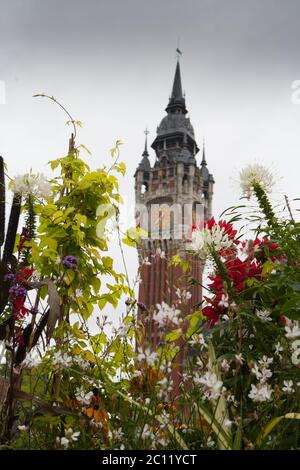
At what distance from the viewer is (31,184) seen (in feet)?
8.17

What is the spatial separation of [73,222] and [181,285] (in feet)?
2.58

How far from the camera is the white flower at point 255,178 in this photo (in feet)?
7.61

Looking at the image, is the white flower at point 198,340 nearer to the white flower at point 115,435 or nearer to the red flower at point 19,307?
the white flower at point 115,435

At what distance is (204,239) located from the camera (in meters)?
2.04

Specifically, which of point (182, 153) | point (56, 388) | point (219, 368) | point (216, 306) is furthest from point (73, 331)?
point (182, 153)

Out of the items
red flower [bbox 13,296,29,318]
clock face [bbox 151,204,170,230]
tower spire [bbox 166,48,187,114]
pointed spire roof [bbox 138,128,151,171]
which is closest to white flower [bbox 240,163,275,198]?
red flower [bbox 13,296,29,318]

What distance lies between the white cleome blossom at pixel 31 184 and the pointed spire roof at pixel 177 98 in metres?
50.4

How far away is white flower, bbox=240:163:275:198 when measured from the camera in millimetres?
2320

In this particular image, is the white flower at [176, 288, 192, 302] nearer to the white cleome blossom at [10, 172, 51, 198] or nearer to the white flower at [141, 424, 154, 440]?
the white flower at [141, 424, 154, 440]

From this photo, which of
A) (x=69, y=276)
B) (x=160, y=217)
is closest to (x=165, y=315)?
(x=69, y=276)

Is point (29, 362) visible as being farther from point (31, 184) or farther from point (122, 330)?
point (31, 184)

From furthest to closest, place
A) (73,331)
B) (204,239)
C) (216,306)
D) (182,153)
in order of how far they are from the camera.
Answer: (182,153) → (73,331) → (216,306) → (204,239)

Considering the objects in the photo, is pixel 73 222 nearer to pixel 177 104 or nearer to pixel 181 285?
pixel 181 285

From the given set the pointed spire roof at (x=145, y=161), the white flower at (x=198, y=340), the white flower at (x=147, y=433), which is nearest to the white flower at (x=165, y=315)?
the white flower at (x=198, y=340)
